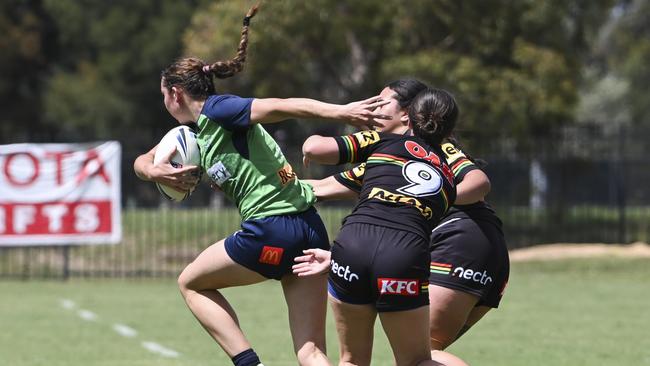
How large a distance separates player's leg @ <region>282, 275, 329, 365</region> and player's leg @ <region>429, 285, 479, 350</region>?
656 mm

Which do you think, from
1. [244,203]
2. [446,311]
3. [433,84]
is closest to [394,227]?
[244,203]

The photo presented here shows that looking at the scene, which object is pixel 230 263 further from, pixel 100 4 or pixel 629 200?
pixel 100 4

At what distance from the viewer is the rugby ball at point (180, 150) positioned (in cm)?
645

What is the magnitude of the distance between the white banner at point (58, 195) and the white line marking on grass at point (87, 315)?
434 centimetres

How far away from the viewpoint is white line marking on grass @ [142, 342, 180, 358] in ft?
34.2

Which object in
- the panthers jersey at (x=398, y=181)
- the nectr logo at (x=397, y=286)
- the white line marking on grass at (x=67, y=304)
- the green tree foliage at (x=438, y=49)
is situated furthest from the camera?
the green tree foliage at (x=438, y=49)

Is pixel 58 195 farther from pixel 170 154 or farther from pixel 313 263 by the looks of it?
pixel 313 263

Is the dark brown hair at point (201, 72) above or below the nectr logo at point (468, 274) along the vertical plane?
above

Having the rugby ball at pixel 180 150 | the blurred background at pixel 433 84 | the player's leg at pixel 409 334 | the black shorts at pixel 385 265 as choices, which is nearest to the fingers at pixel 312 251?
the black shorts at pixel 385 265

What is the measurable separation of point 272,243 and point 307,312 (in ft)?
1.44

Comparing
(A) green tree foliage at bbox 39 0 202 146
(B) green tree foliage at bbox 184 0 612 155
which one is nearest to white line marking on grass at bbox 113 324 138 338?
(B) green tree foliage at bbox 184 0 612 155

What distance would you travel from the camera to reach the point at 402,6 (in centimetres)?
2461

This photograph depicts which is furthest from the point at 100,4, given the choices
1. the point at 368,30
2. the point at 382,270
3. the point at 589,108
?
the point at 382,270

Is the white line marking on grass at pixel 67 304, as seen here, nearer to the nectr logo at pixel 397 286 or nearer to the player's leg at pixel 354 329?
the player's leg at pixel 354 329
